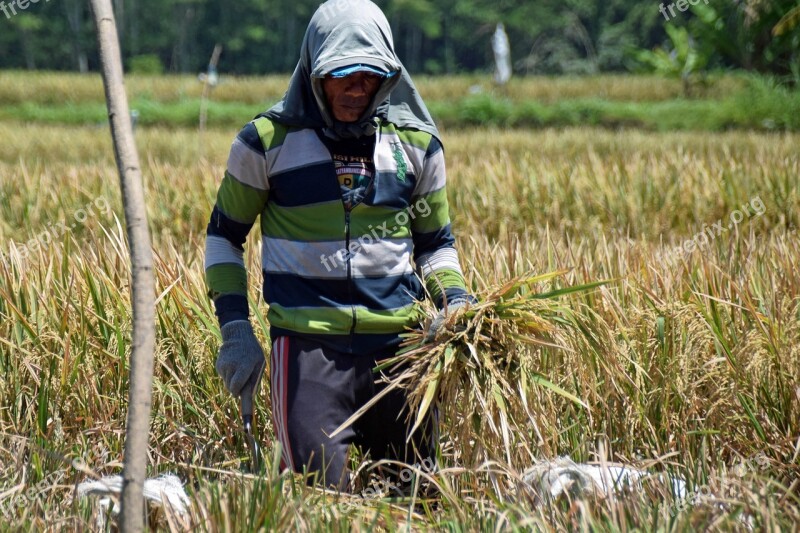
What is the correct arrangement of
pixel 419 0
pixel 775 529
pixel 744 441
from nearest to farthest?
pixel 775 529 → pixel 744 441 → pixel 419 0

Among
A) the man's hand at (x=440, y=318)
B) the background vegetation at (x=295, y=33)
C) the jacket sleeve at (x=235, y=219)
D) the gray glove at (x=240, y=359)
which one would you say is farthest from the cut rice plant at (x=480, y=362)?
the background vegetation at (x=295, y=33)

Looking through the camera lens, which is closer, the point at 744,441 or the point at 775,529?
the point at 775,529

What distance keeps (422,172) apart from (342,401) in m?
0.58

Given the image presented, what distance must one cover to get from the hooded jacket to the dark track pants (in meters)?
0.04

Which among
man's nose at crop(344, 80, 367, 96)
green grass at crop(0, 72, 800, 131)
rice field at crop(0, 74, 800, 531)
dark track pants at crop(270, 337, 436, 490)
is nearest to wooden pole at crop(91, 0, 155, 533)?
rice field at crop(0, 74, 800, 531)

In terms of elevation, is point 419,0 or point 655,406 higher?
point 419,0

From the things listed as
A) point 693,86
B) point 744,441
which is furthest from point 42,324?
point 693,86

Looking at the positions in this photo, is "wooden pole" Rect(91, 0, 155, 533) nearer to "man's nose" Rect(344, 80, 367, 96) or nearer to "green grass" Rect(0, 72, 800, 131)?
"man's nose" Rect(344, 80, 367, 96)

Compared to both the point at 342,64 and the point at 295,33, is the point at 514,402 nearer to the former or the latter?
the point at 342,64

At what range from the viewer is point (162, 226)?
20.8ft

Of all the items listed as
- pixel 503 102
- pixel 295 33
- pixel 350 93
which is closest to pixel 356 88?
pixel 350 93

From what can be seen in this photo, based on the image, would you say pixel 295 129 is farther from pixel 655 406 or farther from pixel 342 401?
pixel 655 406

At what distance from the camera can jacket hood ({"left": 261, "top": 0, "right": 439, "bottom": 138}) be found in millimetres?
2066

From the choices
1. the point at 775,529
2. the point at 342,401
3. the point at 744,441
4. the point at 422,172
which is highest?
the point at 422,172
